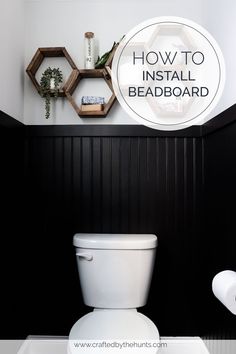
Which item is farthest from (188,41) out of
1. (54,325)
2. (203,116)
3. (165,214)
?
(54,325)

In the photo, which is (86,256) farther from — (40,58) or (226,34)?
(226,34)

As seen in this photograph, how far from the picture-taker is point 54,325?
1969mm

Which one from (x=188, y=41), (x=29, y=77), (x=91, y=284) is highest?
(x=188, y=41)

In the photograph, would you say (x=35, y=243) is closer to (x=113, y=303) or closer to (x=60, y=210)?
(x=60, y=210)

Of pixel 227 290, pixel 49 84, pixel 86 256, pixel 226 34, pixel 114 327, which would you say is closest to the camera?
pixel 227 290

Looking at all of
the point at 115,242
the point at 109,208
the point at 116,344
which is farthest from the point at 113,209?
the point at 116,344

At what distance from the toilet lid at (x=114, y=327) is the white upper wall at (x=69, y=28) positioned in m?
1.07

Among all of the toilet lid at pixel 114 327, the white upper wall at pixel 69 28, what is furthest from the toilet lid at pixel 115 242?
the white upper wall at pixel 69 28

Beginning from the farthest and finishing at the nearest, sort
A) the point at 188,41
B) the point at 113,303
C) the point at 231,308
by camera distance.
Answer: the point at 188,41 → the point at 113,303 → the point at 231,308

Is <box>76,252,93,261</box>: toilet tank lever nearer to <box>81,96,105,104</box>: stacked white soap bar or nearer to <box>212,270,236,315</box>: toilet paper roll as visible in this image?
<box>212,270,236,315</box>: toilet paper roll

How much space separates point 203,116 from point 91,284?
3.66ft

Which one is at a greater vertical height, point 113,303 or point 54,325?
point 113,303

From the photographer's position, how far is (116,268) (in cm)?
172

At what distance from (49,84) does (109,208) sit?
79 cm
